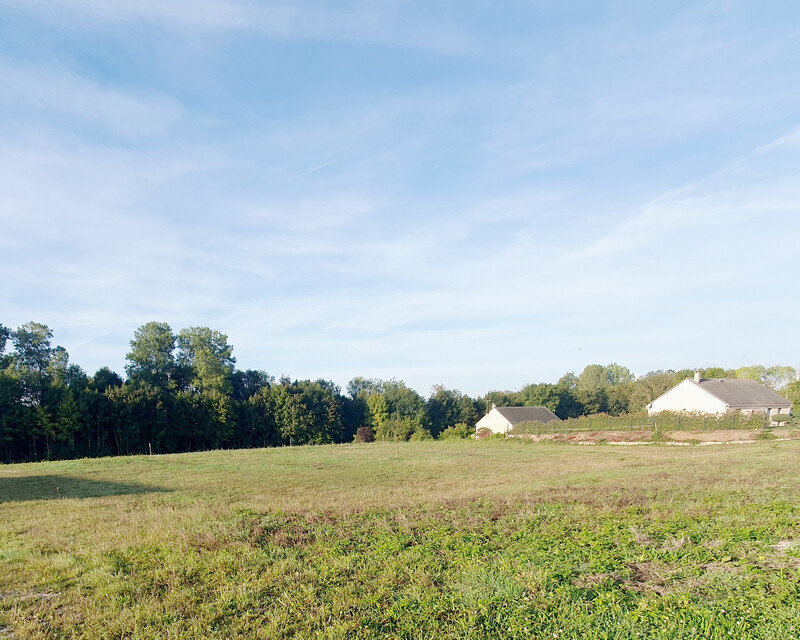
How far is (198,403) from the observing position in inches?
2537

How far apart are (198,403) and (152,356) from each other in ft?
50.8

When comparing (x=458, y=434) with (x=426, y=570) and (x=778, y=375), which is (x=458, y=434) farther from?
(x=778, y=375)

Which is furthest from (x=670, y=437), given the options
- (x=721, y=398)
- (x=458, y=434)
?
(x=458, y=434)

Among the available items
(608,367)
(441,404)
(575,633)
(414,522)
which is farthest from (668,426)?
(608,367)

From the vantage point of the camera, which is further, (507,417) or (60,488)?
(507,417)

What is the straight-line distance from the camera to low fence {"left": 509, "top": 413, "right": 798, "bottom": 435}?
1565 inches

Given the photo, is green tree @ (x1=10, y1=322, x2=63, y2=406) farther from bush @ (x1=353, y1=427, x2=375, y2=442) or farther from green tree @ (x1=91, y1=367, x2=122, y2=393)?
bush @ (x1=353, y1=427, x2=375, y2=442)

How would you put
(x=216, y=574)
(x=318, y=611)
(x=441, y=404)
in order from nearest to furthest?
1. (x=318, y=611)
2. (x=216, y=574)
3. (x=441, y=404)

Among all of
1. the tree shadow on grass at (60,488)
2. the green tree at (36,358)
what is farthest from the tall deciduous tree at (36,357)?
the tree shadow on grass at (60,488)

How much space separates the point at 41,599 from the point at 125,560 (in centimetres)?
130

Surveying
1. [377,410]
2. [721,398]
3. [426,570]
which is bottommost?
[377,410]

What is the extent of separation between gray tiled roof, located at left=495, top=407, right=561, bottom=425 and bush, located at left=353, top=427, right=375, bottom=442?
75.6 feet

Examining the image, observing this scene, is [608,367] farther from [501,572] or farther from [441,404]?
[501,572]

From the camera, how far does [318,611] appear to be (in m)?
5.06
